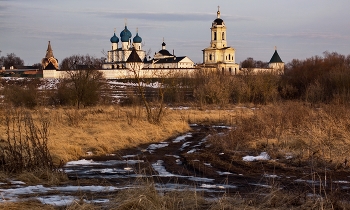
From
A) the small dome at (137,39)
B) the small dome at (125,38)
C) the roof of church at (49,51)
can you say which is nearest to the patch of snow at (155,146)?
the small dome at (137,39)

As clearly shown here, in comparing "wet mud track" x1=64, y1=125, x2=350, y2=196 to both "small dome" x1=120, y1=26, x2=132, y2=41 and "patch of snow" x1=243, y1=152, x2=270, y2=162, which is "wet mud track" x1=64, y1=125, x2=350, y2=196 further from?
"small dome" x1=120, y1=26, x2=132, y2=41

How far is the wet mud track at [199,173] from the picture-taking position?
8422mm

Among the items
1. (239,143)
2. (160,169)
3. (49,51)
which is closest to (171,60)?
(49,51)

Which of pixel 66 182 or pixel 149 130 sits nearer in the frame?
pixel 66 182

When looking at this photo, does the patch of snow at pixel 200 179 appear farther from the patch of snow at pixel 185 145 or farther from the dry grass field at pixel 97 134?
the patch of snow at pixel 185 145

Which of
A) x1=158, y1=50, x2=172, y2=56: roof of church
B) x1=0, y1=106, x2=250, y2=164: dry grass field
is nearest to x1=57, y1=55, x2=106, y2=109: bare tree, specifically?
x1=0, y1=106, x2=250, y2=164: dry grass field

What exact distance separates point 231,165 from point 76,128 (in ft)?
29.3

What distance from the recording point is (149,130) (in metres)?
19.2

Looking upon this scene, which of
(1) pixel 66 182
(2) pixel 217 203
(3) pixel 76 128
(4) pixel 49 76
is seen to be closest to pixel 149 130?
(3) pixel 76 128

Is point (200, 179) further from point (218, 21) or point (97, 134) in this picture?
point (218, 21)

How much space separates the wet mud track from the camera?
8422 millimetres

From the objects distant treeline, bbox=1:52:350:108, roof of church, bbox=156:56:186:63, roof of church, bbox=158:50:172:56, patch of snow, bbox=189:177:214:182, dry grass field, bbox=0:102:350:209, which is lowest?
patch of snow, bbox=189:177:214:182

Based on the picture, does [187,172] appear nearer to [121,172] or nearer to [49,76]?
[121,172]

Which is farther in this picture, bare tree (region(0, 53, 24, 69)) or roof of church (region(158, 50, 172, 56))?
bare tree (region(0, 53, 24, 69))
